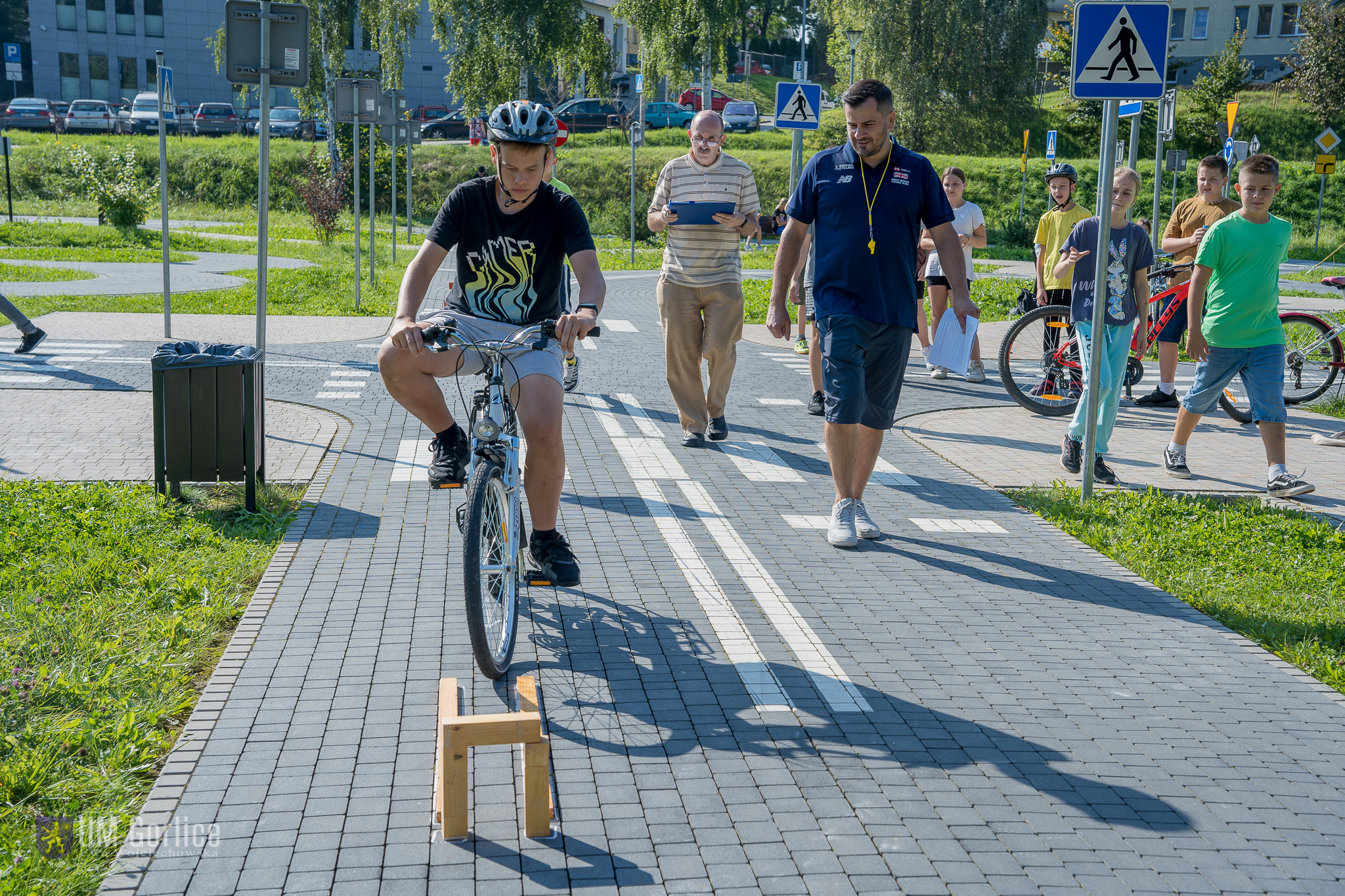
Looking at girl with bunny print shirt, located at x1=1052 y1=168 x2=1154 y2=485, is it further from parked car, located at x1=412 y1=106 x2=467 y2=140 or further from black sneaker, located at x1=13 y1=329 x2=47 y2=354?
parked car, located at x1=412 y1=106 x2=467 y2=140

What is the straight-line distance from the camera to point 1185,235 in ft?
36.6

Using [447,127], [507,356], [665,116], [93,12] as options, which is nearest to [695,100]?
[665,116]

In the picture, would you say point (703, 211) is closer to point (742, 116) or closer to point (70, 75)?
point (742, 116)

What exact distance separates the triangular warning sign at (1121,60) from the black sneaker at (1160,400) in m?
4.42

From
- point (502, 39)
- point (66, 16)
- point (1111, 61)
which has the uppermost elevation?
point (66, 16)

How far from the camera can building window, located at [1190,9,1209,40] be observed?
73.6 m

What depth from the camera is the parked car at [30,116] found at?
2082 inches

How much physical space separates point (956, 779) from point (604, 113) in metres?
50.5

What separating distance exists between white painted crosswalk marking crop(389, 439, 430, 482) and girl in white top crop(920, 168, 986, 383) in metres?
4.94

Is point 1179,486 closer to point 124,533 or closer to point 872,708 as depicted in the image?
point 872,708

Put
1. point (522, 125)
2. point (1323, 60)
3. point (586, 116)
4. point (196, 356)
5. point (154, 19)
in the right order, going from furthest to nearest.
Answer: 1. point (154, 19)
2. point (586, 116)
3. point (1323, 60)
4. point (196, 356)
5. point (522, 125)

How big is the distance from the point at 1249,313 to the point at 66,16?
72.4 m

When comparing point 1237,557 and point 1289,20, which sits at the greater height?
point 1289,20

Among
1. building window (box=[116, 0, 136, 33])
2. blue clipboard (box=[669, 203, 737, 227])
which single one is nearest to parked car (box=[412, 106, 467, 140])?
building window (box=[116, 0, 136, 33])
